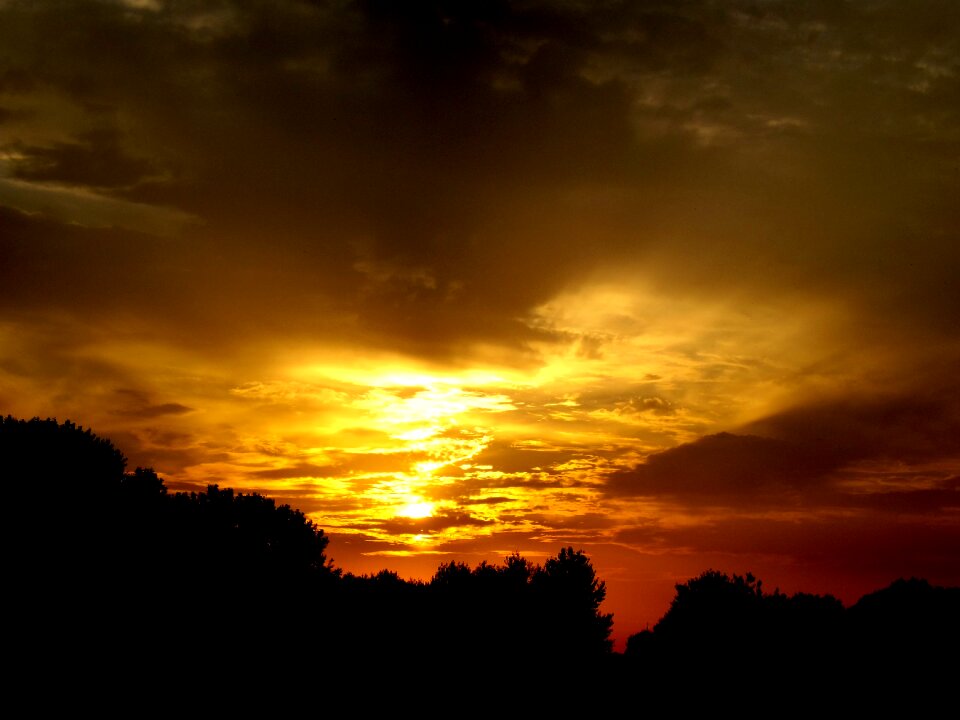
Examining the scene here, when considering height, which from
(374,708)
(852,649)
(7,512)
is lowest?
(374,708)

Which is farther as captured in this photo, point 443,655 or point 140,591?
point 443,655

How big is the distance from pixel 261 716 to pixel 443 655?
18.3 m

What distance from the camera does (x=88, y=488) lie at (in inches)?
2167

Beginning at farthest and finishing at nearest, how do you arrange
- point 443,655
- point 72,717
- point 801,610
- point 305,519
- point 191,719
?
point 305,519
point 801,610
point 443,655
point 191,719
point 72,717

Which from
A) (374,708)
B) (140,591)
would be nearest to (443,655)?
(374,708)

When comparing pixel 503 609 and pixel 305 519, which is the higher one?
pixel 305 519

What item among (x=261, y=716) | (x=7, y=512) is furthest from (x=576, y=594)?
(x=7, y=512)

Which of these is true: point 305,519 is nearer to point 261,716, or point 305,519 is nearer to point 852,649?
point 261,716

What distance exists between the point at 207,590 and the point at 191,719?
1362 cm

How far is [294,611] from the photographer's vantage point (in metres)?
57.6

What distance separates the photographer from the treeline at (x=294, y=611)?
46.2 meters

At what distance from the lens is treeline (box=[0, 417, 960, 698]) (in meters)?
46.2

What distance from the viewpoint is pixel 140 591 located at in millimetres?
48656

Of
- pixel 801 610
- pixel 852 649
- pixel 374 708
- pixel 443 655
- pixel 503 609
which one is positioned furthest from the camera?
pixel 503 609
